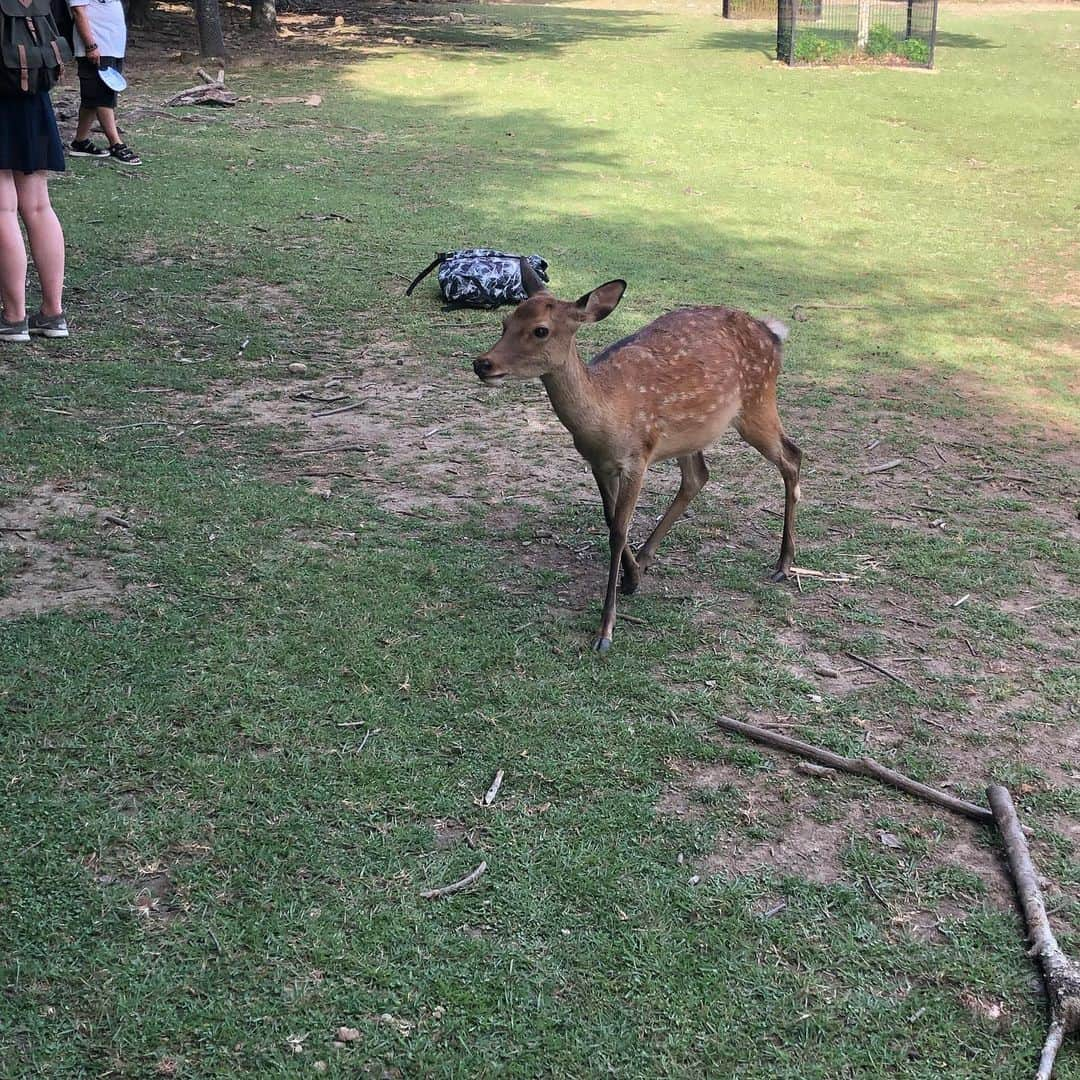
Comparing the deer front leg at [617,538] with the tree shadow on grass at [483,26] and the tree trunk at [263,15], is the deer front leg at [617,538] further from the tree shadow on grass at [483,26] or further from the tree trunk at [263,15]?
the tree trunk at [263,15]

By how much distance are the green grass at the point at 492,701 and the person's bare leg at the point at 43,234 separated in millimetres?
286

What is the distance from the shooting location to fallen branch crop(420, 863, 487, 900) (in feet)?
9.49

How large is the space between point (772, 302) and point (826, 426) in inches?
84.1

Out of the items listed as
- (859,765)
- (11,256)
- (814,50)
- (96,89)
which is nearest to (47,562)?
(11,256)

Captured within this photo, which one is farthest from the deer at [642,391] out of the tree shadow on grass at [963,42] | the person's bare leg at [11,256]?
the tree shadow on grass at [963,42]

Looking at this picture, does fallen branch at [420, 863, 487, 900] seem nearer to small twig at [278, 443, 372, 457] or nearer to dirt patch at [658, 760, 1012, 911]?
dirt patch at [658, 760, 1012, 911]

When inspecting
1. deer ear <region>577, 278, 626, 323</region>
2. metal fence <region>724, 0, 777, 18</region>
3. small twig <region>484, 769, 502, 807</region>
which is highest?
deer ear <region>577, 278, 626, 323</region>

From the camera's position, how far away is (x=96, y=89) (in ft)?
32.6

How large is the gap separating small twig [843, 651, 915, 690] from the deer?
60 centimetres

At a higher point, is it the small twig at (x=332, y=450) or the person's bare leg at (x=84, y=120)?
the person's bare leg at (x=84, y=120)

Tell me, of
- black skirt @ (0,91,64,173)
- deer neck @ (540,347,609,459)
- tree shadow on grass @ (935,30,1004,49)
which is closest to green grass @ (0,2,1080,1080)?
deer neck @ (540,347,609,459)

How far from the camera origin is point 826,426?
606 centimetres

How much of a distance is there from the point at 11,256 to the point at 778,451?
154 inches

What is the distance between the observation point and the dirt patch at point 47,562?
13.3 ft
